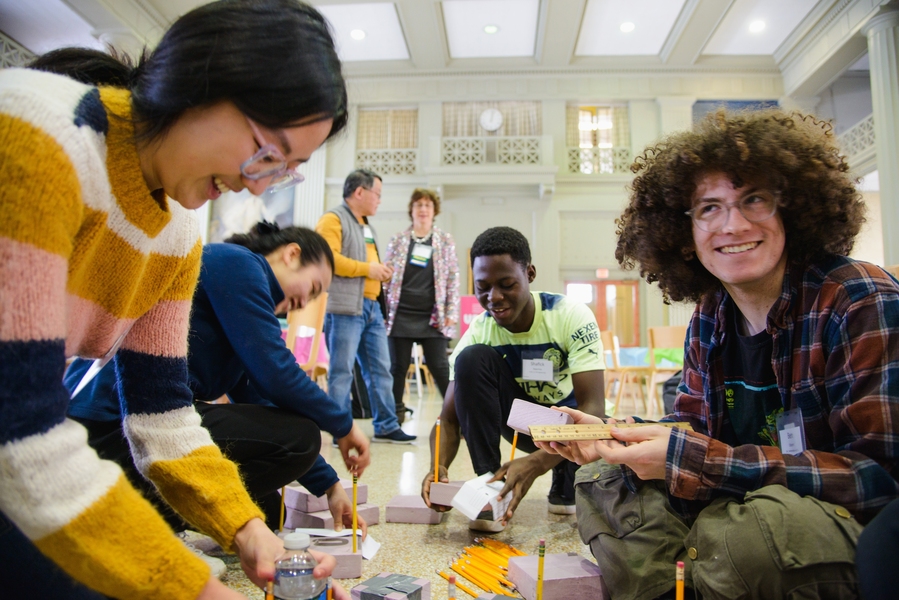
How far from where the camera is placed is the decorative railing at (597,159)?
8883 mm

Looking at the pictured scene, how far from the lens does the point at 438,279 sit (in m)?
3.76

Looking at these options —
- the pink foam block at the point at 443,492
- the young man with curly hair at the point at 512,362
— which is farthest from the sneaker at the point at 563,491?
the pink foam block at the point at 443,492

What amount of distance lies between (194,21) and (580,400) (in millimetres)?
1459

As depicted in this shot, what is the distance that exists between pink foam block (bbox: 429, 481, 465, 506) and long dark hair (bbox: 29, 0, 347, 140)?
4.11ft

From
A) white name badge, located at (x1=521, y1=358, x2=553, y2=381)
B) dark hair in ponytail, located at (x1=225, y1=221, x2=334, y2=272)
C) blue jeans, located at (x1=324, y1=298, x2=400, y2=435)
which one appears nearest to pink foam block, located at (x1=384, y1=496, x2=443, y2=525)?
white name badge, located at (x1=521, y1=358, x2=553, y2=381)

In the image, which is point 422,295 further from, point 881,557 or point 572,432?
point 881,557

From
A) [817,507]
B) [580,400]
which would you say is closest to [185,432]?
[817,507]

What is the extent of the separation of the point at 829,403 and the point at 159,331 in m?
1.07

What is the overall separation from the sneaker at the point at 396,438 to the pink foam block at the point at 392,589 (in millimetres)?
2230

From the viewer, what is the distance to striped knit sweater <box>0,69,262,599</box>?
0.54 metres

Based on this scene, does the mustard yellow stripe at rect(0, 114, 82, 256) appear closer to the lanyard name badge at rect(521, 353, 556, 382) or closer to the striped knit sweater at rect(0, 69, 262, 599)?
the striped knit sweater at rect(0, 69, 262, 599)

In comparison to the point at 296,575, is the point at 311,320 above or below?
above

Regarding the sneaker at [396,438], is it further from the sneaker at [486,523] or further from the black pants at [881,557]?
the black pants at [881,557]

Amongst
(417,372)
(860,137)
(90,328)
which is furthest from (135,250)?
(860,137)
